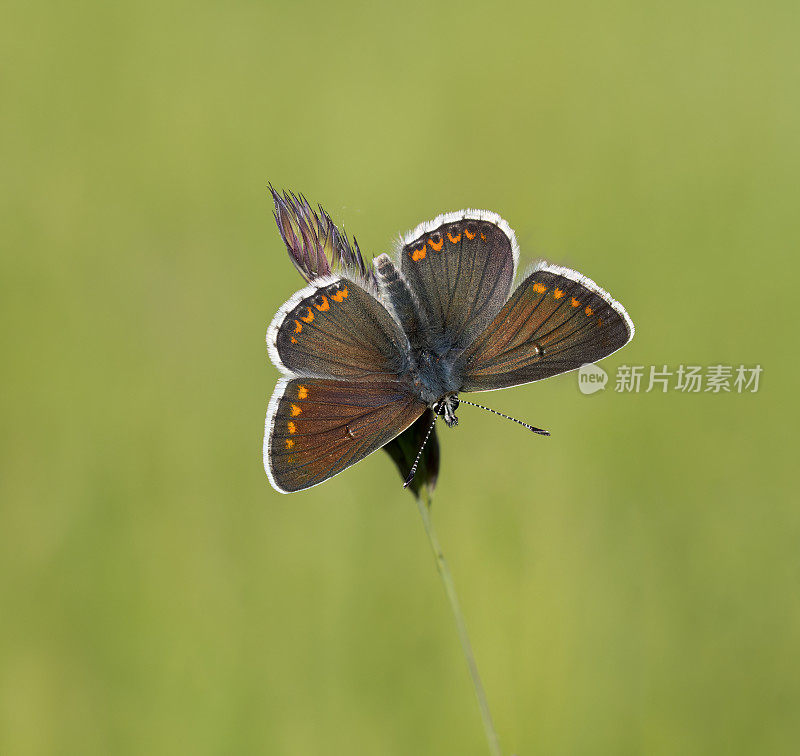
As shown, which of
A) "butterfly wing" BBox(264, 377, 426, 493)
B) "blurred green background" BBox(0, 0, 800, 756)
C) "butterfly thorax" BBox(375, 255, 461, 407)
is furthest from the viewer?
"blurred green background" BBox(0, 0, 800, 756)

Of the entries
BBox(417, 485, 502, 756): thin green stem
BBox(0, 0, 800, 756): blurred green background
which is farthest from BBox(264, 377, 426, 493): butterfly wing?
BBox(0, 0, 800, 756): blurred green background

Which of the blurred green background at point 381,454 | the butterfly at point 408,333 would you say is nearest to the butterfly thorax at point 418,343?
the butterfly at point 408,333

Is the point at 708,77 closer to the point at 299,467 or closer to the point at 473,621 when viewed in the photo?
the point at 473,621

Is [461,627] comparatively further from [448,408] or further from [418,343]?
[418,343]

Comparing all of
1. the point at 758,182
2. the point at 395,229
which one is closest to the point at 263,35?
the point at 395,229

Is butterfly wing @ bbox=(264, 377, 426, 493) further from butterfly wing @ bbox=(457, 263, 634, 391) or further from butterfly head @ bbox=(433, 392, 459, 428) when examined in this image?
butterfly wing @ bbox=(457, 263, 634, 391)

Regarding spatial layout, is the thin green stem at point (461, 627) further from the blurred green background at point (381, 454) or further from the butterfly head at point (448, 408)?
the blurred green background at point (381, 454)
